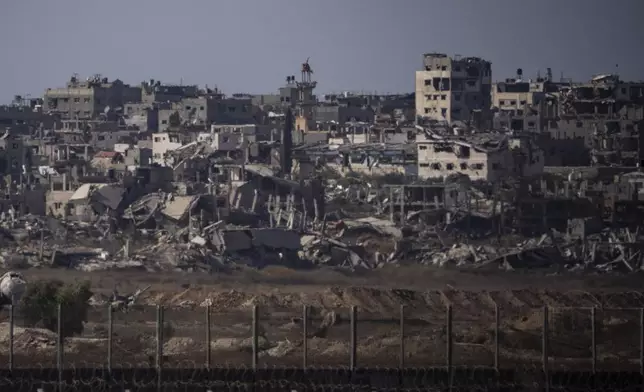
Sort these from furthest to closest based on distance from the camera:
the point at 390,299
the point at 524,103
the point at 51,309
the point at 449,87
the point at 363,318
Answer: the point at 524,103 < the point at 449,87 < the point at 390,299 < the point at 363,318 < the point at 51,309

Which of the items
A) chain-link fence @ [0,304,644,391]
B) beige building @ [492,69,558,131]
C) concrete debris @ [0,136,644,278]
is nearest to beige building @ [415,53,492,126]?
beige building @ [492,69,558,131]

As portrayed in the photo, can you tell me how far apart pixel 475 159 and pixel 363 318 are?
23.5m

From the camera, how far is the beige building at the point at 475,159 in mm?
54219

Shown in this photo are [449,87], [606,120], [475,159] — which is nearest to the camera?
[475,159]

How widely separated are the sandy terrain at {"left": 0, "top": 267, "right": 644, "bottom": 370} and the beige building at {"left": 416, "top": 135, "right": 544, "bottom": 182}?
1466 centimetres

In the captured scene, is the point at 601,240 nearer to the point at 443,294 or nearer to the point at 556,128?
the point at 443,294

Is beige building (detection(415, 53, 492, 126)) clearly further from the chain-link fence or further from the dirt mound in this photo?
the chain-link fence

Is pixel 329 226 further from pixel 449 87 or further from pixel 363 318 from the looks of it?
pixel 449 87

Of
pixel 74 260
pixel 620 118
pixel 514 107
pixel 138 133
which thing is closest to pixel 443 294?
pixel 74 260

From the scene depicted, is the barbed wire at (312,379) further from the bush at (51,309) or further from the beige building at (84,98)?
the beige building at (84,98)

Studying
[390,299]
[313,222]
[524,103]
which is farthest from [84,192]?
[524,103]

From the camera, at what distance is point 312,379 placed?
74.8ft

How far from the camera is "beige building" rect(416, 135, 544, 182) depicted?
178ft

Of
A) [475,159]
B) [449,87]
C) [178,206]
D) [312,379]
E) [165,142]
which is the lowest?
[312,379]
